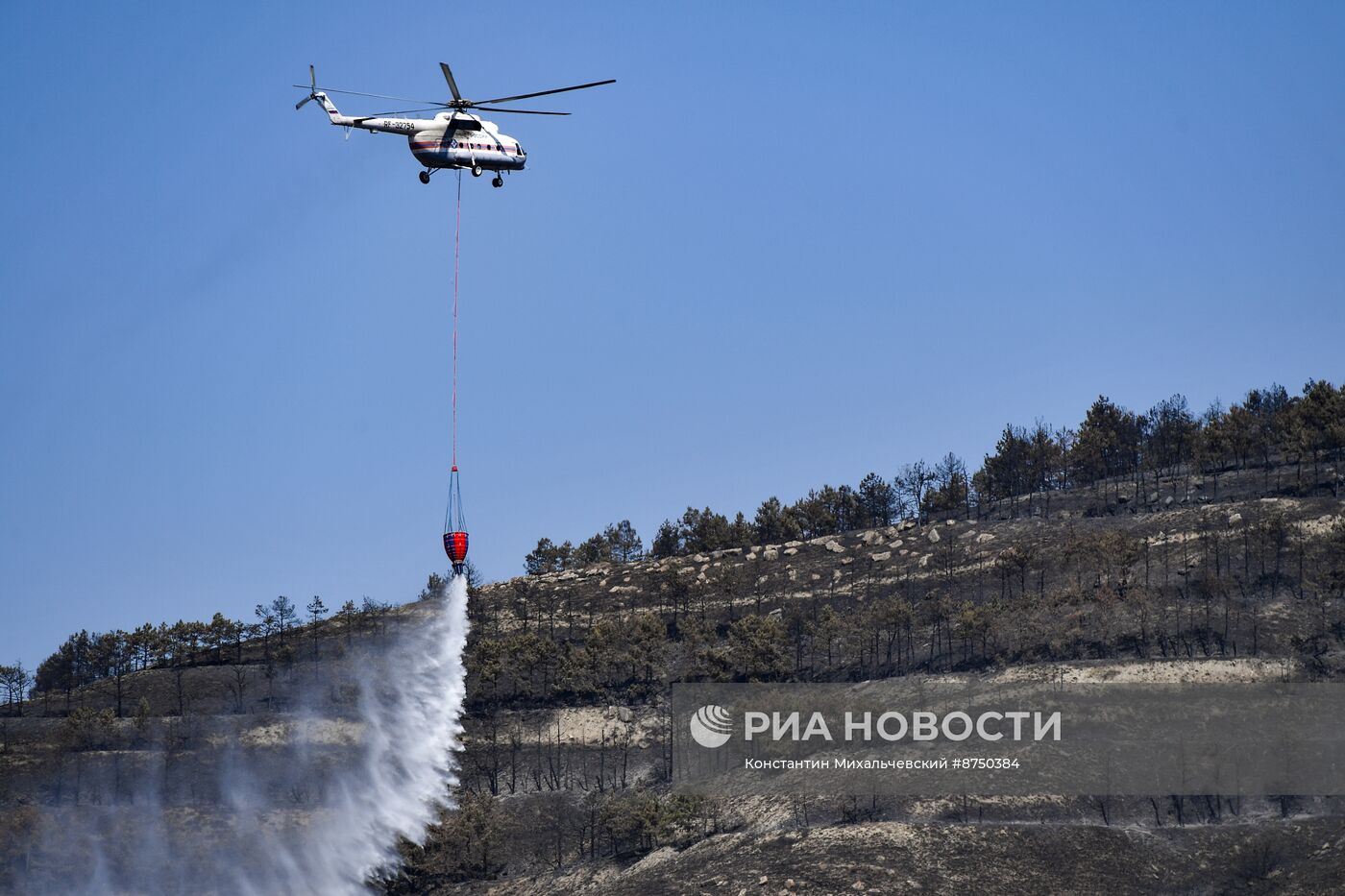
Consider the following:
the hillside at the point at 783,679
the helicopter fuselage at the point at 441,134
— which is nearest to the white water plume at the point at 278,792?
the hillside at the point at 783,679

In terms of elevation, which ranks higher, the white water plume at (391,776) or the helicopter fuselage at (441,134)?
the helicopter fuselage at (441,134)

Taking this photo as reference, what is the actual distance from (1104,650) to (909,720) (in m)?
22.5

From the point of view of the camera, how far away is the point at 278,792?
5148 inches

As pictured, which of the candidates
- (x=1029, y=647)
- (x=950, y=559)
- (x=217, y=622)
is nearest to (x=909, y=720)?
(x=1029, y=647)

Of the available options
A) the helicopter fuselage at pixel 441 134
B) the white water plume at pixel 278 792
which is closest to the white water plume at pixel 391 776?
the white water plume at pixel 278 792

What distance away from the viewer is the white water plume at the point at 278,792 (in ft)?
375

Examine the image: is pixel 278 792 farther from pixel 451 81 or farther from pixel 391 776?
pixel 451 81

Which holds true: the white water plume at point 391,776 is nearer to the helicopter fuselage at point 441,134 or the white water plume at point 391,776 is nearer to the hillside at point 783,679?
the hillside at point 783,679

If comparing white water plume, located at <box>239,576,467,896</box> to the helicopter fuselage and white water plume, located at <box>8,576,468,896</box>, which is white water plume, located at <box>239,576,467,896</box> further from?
the helicopter fuselage

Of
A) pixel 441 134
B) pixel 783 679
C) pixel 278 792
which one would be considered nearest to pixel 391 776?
pixel 278 792

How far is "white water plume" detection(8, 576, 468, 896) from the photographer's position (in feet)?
375

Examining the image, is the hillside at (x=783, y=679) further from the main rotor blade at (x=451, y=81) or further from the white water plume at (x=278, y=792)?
the main rotor blade at (x=451, y=81)

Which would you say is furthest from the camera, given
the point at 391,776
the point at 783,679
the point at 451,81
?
the point at 783,679

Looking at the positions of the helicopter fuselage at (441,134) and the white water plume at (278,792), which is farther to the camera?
the white water plume at (278,792)
